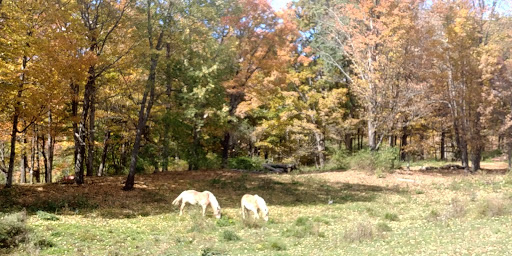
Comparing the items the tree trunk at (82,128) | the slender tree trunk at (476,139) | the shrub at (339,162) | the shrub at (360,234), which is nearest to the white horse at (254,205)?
the shrub at (360,234)

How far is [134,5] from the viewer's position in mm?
18219

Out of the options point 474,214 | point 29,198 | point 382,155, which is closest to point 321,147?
point 382,155

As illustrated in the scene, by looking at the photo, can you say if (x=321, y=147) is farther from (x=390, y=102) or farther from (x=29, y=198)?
(x=29, y=198)

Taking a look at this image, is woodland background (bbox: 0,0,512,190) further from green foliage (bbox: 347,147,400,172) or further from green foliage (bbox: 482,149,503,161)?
green foliage (bbox: 482,149,503,161)

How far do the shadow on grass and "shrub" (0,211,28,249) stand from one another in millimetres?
3989

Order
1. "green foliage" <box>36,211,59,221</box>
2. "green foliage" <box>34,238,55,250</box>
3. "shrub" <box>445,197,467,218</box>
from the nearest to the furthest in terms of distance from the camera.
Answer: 1. "green foliage" <box>34,238,55,250</box>
2. "green foliage" <box>36,211,59,221</box>
3. "shrub" <box>445,197,467,218</box>

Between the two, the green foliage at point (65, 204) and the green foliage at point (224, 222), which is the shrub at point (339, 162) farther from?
the green foliage at point (65, 204)

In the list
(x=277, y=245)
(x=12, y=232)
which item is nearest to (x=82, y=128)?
(x=12, y=232)

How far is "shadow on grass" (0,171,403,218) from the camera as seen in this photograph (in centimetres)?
1491

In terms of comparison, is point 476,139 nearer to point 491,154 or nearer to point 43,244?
point 43,244

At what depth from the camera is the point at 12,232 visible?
9.80 meters

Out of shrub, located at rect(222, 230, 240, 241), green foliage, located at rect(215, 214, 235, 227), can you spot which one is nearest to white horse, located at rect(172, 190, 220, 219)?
green foliage, located at rect(215, 214, 235, 227)

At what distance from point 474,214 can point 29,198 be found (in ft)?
55.6

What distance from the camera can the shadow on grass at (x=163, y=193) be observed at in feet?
48.9
